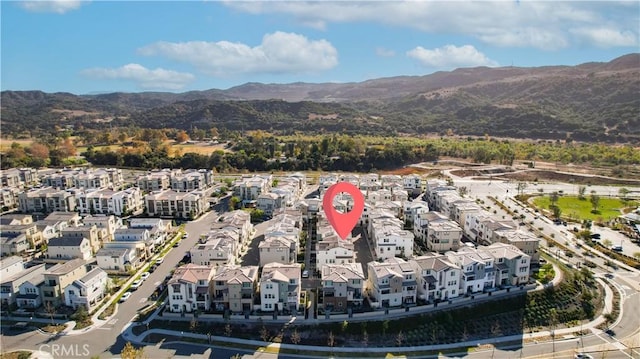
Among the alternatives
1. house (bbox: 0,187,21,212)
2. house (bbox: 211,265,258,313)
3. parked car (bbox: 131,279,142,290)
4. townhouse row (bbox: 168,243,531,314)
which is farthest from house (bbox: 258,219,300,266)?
house (bbox: 0,187,21,212)

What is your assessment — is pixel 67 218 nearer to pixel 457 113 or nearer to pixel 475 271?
pixel 475 271

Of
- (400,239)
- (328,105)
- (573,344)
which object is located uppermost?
(328,105)

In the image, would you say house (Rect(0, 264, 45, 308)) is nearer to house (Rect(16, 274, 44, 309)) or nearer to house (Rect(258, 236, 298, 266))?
house (Rect(16, 274, 44, 309))

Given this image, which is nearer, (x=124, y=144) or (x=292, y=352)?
(x=292, y=352)

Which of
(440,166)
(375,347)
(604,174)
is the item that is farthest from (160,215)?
(604,174)

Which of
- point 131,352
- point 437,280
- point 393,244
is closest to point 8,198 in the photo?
point 131,352

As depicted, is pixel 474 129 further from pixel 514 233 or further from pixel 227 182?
pixel 514 233

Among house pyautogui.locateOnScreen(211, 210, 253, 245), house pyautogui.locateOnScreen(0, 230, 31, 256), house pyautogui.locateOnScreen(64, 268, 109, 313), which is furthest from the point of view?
house pyautogui.locateOnScreen(211, 210, 253, 245)
